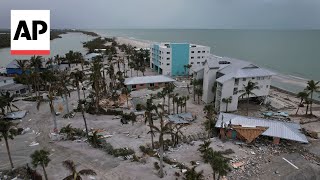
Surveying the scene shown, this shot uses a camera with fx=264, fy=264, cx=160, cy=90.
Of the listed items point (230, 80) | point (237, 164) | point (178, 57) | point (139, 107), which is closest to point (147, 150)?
point (237, 164)

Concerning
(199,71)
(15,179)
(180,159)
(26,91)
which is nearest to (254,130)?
(180,159)

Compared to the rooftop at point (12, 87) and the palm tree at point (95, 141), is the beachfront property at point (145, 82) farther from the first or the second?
the palm tree at point (95, 141)

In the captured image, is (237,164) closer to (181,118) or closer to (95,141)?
(181,118)

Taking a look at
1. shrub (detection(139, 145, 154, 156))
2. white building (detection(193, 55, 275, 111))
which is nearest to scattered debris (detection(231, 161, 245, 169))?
shrub (detection(139, 145, 154, 156))

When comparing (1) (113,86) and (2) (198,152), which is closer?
(2) (198,152)

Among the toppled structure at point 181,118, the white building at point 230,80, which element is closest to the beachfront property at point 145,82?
the white building at point 230,80

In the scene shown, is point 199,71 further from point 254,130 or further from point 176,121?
point 254,130

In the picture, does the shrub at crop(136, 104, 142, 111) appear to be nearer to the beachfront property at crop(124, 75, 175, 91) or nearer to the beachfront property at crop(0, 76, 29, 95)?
the beachfront property at crop(124, 75, 175, 91)
